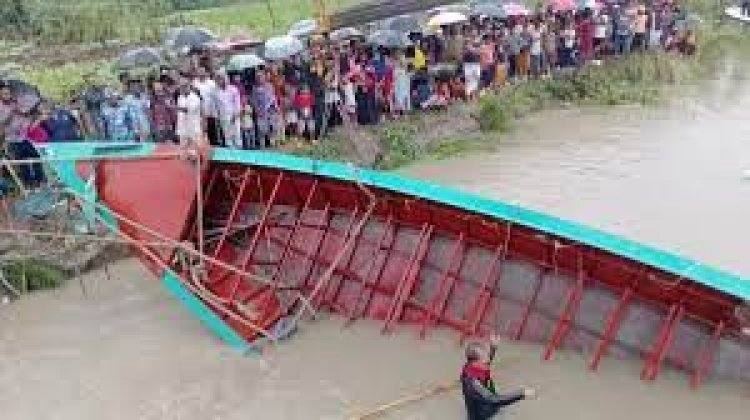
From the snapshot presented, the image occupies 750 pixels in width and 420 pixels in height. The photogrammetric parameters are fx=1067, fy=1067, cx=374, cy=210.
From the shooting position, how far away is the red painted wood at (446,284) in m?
9.27

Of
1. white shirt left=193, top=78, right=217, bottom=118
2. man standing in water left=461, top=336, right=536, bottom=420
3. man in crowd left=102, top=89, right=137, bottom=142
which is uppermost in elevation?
white shirt left=193, top=78, right=217, bottom=118

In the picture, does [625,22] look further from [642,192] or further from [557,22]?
[642,192]

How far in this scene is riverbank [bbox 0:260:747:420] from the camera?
8.41 meters

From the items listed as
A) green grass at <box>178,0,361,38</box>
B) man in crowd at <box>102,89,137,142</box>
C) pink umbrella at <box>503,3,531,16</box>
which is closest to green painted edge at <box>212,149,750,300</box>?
man in crowd at <box>102,89,137,142</box>

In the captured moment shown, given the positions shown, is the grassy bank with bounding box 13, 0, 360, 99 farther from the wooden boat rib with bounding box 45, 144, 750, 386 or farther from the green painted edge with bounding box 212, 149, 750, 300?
the green painted edge with bounding box 212, 149, 750, 300

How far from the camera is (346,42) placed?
48.8ft

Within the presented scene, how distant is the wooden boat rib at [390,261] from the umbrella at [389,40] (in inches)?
175

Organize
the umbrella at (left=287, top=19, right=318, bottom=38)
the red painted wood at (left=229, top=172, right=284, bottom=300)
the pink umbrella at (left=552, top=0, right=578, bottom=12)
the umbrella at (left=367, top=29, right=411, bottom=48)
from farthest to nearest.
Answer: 1. the pink umbrella at (left=552, top=0, right=578, bottom=12)
2. the umbrella at (left=287, top=19, right=318, bottom=38)
3. the umbrella at (left=367, top=29, right=411, bottom=48)
4. the red painted wood at (left=229, top=172, right=284, bottom=300)

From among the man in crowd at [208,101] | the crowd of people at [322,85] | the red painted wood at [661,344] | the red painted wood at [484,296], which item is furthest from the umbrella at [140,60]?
the red painted wood at [661,344]

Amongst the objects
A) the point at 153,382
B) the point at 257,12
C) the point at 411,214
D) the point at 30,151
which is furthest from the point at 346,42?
the point at 257,12

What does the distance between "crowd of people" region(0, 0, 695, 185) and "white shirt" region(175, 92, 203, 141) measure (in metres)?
0.01

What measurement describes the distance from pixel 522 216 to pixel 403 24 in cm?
834

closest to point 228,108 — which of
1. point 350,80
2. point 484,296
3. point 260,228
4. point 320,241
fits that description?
point 350,80

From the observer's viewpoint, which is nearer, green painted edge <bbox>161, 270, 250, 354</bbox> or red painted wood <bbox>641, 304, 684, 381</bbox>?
red painted wood <bbox>641, 304, 684, 381</bbox>
